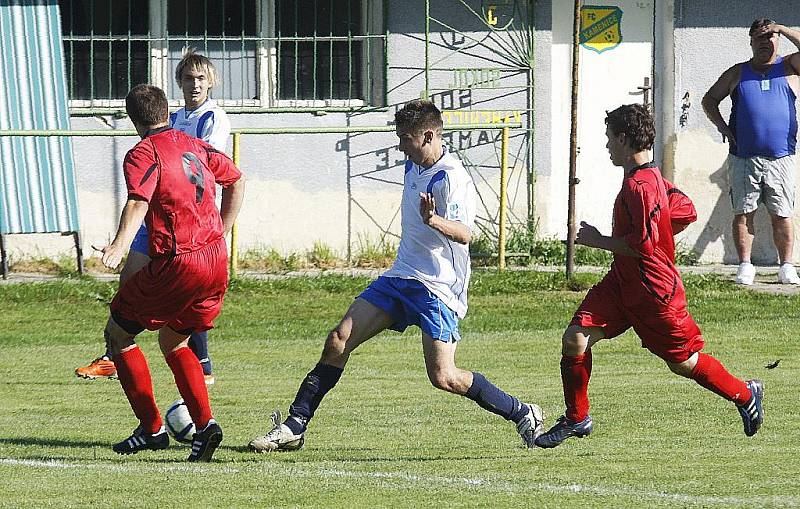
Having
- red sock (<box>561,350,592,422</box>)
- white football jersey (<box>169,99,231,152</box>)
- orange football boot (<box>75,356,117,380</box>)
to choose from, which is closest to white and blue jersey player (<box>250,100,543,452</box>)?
red sock (<box>561,350,592,422</box>)

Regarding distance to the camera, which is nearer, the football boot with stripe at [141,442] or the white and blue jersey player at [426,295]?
the white and blue jersey player at [426,295]

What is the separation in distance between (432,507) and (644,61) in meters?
10.9

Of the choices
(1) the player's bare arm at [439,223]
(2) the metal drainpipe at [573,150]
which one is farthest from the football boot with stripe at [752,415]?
(2) the metal drainpipe at [573,150]

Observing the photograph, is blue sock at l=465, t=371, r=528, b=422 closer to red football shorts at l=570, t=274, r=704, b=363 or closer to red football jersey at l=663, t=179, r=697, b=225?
red football shorts at l=570, t=274, r=704, b=363

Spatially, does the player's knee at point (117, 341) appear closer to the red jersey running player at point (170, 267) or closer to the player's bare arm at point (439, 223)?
the red jersey running player at point (170, 267)

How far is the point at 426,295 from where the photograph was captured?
7.09m

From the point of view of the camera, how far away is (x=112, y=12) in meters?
15.1

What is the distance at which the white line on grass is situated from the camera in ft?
19.1

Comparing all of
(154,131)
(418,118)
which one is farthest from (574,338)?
(154,131)

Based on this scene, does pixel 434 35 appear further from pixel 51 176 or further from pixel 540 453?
pixel 540 453

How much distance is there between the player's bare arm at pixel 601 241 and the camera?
6707 millimetres

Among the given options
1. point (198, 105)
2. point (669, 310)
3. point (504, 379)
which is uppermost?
point (198, 105)

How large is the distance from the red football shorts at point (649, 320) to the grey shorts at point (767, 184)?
6833 millimetres

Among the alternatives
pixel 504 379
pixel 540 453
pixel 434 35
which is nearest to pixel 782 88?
pixel 434 35
